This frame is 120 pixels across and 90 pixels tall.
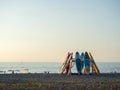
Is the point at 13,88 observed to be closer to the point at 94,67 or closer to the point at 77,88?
the point at 77,88

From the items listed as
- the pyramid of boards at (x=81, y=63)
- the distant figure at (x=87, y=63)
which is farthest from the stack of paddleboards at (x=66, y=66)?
the distant figure at (x=87, y=63)

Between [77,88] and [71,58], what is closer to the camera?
[77,88]

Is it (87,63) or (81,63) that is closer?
(87,63)

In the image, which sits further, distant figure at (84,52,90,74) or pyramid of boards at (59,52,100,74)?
pyramid of boards at (59,52,100,74)

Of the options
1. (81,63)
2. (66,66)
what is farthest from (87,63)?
(66,66)

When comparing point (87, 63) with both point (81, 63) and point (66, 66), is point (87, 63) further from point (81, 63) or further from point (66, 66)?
point (66, 66)

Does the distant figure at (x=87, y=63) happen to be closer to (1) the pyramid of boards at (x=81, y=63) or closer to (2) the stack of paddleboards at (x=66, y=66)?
(1) the pyramid of boards at (x=81, y=63)

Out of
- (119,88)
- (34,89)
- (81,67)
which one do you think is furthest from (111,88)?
(81,67)

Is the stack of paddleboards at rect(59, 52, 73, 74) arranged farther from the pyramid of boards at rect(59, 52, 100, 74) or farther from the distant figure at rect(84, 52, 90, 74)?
the distant figure at rect(84, 52, 90, 74)

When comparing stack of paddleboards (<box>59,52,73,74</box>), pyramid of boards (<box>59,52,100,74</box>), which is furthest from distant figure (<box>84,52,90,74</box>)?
stack of paddleboards (<box>59,52,73,74</box>)

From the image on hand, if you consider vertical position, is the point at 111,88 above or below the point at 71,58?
below

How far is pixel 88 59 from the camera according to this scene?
2371 inches

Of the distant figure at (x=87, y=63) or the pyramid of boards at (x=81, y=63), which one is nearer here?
the distant figure at (x=87, y=63)

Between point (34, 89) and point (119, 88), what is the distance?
7.87m
